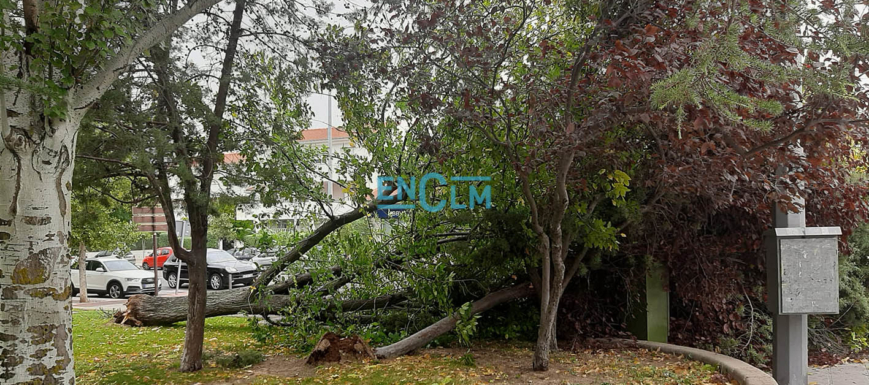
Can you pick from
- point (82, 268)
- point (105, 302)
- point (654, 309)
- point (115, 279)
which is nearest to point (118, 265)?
point (115, 279)

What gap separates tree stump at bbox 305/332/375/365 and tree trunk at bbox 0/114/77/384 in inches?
116

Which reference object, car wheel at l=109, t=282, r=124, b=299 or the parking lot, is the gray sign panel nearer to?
the parking lot

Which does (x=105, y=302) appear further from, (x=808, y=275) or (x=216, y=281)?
(x=808, y=275)

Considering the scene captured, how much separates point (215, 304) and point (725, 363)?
719 cm

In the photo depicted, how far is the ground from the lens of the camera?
565cm

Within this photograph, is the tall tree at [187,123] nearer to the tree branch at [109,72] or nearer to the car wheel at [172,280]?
the tree branch at [109,72]

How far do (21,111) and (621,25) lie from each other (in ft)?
14.4

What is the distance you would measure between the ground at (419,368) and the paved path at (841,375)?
5.83ft

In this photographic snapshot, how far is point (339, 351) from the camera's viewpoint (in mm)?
6484

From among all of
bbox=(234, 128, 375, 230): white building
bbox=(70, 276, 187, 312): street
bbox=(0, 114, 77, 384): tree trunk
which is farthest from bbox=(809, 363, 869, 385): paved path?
bbox=(70, 276, 187, 312): street

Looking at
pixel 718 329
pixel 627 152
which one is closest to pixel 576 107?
pixel 627 152

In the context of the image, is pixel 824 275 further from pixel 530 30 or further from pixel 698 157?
pixel 530 30

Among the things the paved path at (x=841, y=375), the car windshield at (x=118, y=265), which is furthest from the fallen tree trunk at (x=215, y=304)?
the car windshield at (x=118, y=265)

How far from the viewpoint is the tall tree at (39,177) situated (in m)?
3.65
